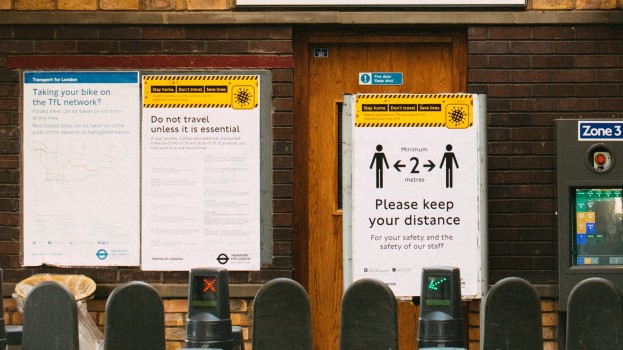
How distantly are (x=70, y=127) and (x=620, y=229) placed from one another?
14.4 ft

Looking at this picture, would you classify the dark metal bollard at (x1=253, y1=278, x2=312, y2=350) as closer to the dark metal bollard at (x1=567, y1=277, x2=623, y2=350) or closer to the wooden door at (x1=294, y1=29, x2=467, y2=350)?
the dark metal bollard at (x1=567, y1=277, x2=623, y2=350)

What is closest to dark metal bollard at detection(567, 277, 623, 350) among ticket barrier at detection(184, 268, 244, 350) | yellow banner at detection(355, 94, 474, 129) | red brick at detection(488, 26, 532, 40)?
yellow banner at detection(355, 94, 474, 129)

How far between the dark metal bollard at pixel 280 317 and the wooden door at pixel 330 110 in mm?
2061

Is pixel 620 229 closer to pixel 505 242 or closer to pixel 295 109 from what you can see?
pixel 505 242

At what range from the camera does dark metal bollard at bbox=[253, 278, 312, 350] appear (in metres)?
7.71

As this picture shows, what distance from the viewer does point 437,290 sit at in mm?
7695

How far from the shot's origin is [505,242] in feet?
31.5

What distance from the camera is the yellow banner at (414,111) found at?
8523mm

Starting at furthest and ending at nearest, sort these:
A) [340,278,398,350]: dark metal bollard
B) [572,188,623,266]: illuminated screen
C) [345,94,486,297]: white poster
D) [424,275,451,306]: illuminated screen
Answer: [572,188,623,266]: illuminated screen < [345,94,486,297]: white poster < [424,275,451,306]: illuminated screen < [340,278,398,350]: dark metal bollard

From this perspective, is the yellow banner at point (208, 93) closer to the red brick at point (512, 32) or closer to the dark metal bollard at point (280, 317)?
→ the red brick at point (512, 32)

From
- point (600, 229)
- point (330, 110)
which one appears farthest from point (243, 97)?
point (600, 229)

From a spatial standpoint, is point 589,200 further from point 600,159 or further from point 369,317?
point 369,317

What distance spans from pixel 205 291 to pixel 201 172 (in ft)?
6.65

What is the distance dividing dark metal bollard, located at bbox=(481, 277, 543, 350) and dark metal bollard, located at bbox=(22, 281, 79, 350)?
2.58m
